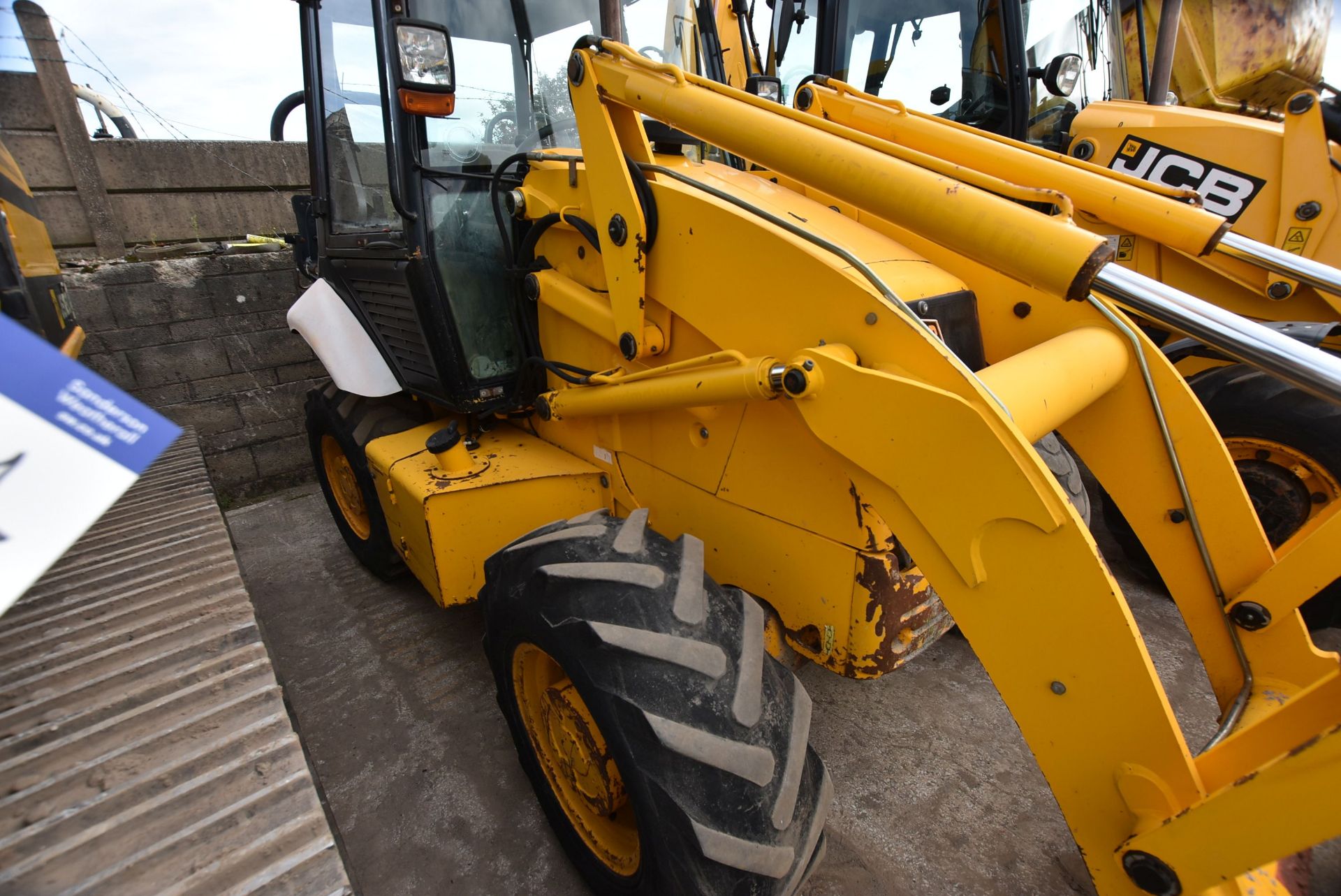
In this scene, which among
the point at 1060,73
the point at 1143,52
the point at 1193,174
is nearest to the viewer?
the point at 1193,174

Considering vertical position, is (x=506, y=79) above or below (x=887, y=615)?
above

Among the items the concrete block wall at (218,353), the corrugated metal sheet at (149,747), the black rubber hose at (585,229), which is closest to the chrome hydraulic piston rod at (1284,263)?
the black rubber hose at (585,229)

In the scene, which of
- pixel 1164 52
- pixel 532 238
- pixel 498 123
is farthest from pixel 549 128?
pixel 1164 52

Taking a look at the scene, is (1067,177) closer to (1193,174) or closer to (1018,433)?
(1018,433)

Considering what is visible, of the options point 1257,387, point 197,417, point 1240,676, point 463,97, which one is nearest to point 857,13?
point 463,97

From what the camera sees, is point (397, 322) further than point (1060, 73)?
No

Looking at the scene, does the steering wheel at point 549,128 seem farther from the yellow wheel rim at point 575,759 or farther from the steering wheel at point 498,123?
the yellow wheel rim at point 575,759

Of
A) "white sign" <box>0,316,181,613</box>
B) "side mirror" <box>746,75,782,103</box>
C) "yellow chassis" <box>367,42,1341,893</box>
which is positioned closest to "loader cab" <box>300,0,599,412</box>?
"yellow chassis" <box>367,42,1341,893</box>

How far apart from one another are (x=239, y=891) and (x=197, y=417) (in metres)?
3.77

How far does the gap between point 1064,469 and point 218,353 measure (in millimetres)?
4408

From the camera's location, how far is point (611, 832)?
170cm

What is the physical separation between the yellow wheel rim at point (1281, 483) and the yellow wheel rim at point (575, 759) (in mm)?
2635

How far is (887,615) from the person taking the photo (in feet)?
5.04

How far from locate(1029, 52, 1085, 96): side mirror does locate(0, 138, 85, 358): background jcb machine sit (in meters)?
4.08
